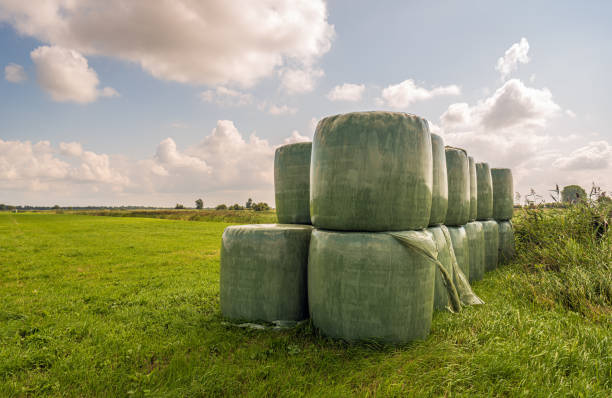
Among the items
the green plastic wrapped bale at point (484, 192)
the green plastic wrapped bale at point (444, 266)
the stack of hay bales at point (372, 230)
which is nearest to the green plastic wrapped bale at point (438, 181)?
the green plastic wrapped bale at point (444, 266)

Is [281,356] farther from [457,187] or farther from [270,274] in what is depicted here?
[457,187]

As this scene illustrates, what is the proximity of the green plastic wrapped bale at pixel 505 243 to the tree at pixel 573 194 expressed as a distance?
1.64 metres

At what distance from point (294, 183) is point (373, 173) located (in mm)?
1366

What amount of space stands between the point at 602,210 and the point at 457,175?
3.87 metres

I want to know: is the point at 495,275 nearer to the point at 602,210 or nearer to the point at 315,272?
the point at 602,210

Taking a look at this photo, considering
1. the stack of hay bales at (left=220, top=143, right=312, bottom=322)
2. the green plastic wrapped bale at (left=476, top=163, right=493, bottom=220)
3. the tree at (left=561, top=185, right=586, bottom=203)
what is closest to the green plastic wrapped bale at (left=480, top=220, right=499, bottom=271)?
the green plastic wrapped bale at (left=476, top=163, right=493, bottom=220)

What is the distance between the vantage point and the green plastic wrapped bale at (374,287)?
2.73 m

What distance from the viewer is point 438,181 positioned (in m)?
3.83

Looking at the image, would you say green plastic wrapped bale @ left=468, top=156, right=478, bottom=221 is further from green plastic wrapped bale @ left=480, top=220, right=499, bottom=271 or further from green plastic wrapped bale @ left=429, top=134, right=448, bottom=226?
green plastic wrapped bale @ left=429, top=134, right=448, bottom=226

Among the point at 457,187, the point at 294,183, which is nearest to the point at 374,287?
the point at 294,183

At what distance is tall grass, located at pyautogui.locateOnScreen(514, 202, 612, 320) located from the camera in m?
3.95

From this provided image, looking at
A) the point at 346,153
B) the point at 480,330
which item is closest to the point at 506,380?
the point at 480,330

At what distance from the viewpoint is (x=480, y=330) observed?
3047 millimetres

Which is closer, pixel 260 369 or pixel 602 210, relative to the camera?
pixel 260 369
